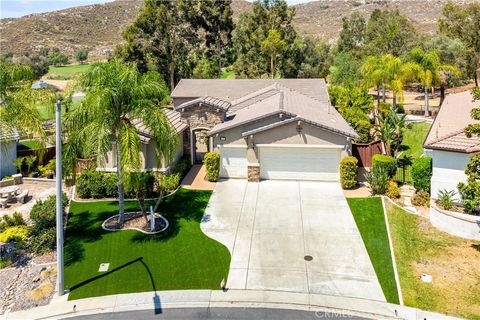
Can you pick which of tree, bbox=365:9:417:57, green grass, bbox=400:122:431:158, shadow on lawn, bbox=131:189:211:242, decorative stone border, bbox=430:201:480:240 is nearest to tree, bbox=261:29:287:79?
tree, bbox=365:9:417:57

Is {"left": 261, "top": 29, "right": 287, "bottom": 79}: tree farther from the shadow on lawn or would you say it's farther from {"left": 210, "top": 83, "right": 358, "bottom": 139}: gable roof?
the shadow on lawn

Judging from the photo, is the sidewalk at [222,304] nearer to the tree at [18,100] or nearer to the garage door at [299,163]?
the tree at [18,100]

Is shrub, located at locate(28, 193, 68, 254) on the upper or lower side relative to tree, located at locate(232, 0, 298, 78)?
lower

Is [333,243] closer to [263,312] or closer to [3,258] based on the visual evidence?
[263,312]

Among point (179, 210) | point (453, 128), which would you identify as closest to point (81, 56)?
point (179, 210)

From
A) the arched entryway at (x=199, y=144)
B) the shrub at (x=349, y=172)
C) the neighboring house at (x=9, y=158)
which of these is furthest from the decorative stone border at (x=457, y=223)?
the neighboring house at (x=9, y=158)

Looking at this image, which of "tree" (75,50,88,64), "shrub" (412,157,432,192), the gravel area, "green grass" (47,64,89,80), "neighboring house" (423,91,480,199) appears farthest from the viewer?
"tree" (75,50,88,64)

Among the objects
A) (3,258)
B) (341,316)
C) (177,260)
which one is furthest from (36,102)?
(341,316)
